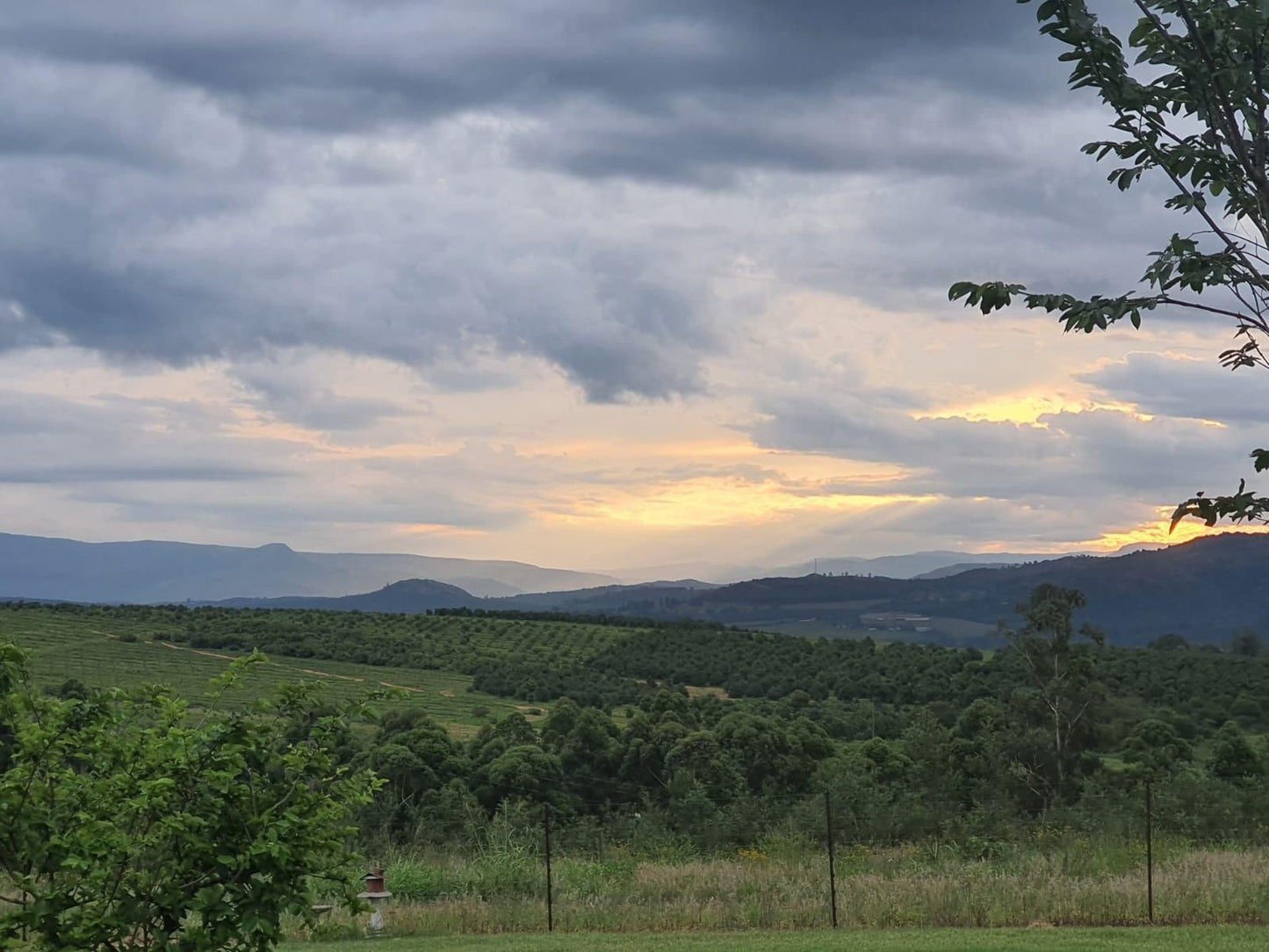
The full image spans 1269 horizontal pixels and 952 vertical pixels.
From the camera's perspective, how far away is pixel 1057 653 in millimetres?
47938

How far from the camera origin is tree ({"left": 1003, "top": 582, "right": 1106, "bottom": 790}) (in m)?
46.1

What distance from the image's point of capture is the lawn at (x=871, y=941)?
14055 millimetres

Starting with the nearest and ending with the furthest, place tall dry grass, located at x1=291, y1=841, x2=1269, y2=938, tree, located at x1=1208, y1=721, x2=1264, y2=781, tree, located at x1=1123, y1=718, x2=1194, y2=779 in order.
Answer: tall dry grass, located at x1=291, y1=841, x2=1269, y2=938 → tree, located at x1=1208, y1=721, x2=1264, y2=781 → tree, located at x1=1123, y1=718, x2=1194, y2=779


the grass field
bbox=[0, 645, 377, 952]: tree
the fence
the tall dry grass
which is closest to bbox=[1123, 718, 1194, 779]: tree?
the fence

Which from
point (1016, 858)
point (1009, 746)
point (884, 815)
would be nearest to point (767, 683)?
point (1009, 746)

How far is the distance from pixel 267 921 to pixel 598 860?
1590 centimetres

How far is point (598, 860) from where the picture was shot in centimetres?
2153

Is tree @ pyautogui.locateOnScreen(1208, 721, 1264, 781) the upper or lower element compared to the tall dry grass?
lower

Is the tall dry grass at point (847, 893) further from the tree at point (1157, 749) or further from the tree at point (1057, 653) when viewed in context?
the tree at point (1057, 653)

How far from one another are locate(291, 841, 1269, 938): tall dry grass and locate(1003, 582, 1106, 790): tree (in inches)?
1055

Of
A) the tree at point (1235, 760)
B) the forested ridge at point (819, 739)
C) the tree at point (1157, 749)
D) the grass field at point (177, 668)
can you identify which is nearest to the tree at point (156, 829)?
the forested ridge at point (819, 739)

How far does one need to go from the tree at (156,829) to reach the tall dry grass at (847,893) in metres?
8.84

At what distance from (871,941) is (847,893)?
2.76m

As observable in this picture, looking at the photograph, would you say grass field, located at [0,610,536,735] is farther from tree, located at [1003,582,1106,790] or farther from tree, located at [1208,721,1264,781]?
tree, located at [1208,721,1264,781]
